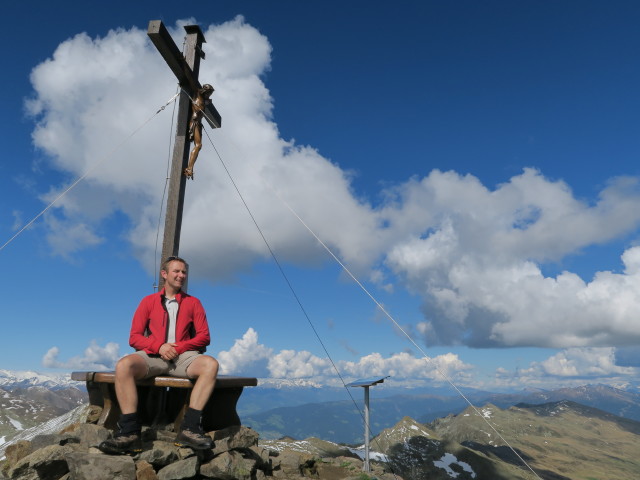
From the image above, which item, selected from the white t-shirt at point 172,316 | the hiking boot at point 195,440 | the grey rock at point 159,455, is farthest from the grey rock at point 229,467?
the white t-shirt at point 172,316

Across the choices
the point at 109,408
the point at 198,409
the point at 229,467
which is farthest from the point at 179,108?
the point at 229,467

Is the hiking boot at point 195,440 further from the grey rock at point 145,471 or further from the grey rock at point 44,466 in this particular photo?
the grey rock at point 44,466

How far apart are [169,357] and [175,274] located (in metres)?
1.31

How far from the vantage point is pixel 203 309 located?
23.1ft

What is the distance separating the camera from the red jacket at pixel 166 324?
6539mm

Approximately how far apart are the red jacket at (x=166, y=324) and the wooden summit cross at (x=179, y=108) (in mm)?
1758

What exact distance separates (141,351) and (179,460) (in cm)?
158

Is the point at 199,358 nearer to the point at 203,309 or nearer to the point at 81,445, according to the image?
the point at 203,309

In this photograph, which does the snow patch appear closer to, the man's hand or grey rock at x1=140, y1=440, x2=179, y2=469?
grey rock at x1=140, y1=440, x2=179, y2=469

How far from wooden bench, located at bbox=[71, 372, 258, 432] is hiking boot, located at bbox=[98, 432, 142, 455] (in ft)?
2.97

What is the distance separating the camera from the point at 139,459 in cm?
568

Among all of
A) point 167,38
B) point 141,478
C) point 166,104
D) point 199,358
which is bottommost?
point 141,478

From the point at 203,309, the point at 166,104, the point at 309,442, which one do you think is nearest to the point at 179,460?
the point at 203,309

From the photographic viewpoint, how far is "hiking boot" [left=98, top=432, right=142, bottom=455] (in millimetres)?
5535
